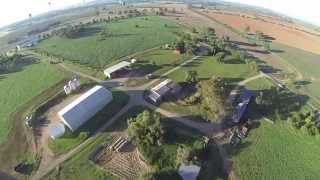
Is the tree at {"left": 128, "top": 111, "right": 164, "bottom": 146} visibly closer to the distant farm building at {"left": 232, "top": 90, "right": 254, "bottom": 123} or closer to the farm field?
the distant farm building at {"left": 232, "top": 90, "right": 254, "bottom": 123}

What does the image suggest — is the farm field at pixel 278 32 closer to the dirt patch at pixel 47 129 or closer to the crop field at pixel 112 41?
the crop field at pixel 112 41

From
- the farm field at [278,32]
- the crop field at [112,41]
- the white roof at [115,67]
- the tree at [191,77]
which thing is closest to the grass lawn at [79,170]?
the white roof at [115,67]

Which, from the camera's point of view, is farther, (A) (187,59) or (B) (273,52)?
(B) (273,52)

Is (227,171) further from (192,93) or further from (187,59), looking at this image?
(187,59)

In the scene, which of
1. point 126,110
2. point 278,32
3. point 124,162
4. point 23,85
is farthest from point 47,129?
point 278,32

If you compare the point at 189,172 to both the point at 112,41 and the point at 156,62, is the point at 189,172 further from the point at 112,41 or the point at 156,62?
the point at 112,41

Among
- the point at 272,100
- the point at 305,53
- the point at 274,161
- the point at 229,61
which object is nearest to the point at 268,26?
the point at 305,53
